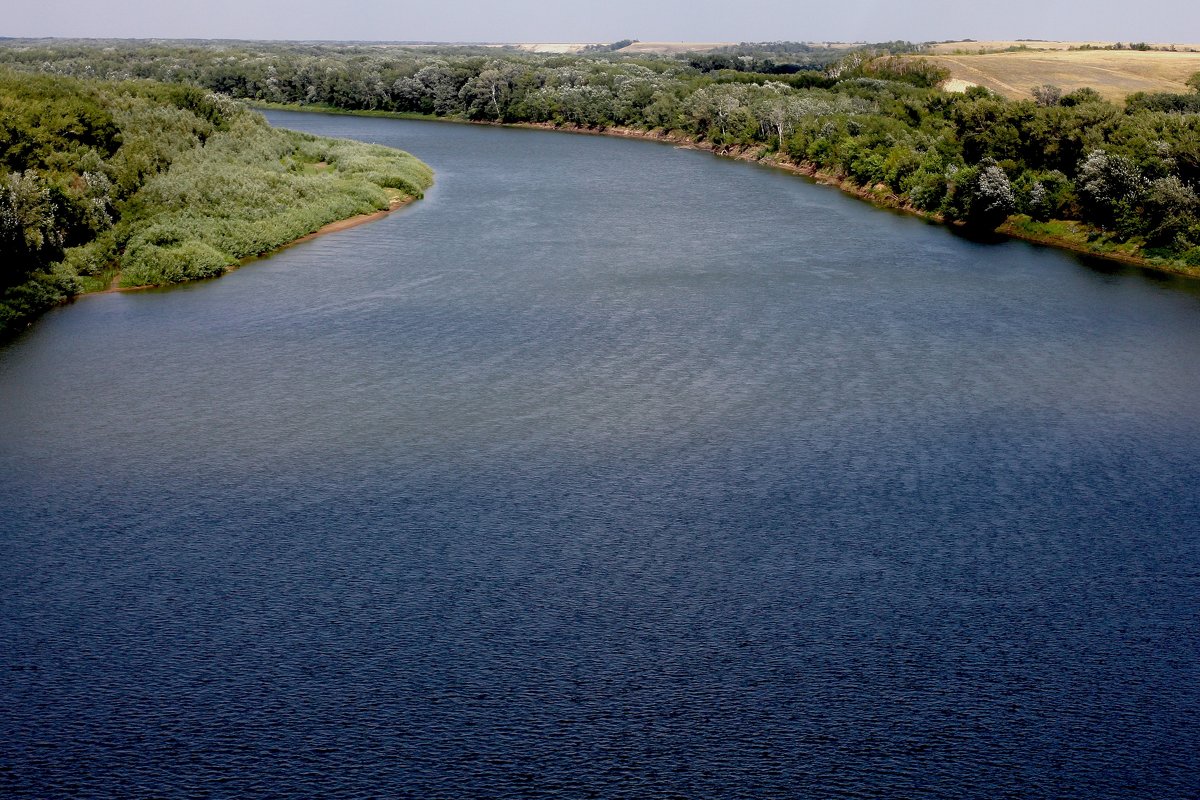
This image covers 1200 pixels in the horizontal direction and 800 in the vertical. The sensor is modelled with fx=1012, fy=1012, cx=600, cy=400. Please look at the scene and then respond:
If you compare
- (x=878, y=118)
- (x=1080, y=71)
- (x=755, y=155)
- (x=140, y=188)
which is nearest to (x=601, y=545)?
(x=140, y=188)

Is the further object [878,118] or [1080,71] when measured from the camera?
[1080,71]

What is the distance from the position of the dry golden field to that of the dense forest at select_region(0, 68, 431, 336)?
2314 inches

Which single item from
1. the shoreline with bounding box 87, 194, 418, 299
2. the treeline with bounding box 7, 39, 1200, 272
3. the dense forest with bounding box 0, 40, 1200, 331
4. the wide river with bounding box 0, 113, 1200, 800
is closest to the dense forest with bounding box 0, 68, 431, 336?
the dense forest with bounding box 0, 40, 1200, 331

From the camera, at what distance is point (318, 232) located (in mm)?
61781

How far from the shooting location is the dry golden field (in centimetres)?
9262

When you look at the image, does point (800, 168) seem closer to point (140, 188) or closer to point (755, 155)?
point (755, 155)

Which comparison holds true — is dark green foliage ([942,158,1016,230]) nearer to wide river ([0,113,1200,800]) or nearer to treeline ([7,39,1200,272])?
treeline ([7,39,1200,272])

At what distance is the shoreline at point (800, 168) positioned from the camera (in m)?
55.1

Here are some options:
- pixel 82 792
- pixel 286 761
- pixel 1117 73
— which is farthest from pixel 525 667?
pixel 1117 73

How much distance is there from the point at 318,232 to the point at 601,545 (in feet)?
140

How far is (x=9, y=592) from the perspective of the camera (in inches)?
907

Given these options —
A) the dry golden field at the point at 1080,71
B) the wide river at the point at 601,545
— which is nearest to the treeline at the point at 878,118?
the dry golden field at the point at 1080,71

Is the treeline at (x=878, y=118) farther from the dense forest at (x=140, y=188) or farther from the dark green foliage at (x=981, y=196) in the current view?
the dense forest at (x=140, y=188)

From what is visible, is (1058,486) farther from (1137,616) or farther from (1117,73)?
(1117,73)
